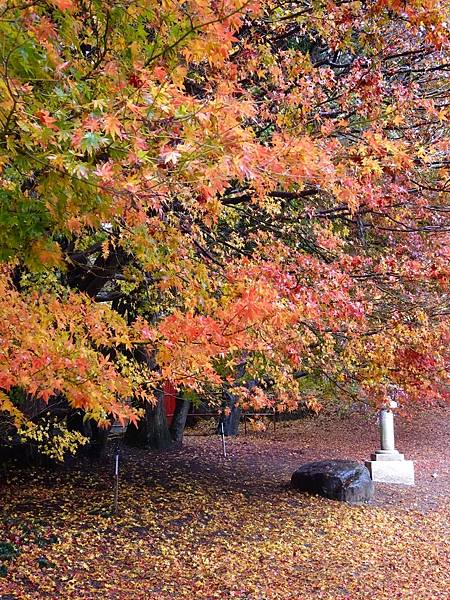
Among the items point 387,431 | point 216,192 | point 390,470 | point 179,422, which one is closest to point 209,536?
A: point 216,192

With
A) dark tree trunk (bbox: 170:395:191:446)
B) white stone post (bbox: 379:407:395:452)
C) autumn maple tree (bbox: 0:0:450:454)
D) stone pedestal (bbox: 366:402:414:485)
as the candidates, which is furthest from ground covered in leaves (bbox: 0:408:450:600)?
dark tree trunk (bbox: 170:395:191:446)

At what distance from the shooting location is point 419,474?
48.6 ft

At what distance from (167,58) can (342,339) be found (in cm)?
647

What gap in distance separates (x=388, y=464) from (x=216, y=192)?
34.7 ft

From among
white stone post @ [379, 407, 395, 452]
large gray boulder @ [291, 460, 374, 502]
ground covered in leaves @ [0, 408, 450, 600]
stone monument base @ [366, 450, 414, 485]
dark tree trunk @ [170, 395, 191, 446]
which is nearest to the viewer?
ground covered in leaves @ [0, 408, 450, 600]

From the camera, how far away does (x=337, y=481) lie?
11406 mm

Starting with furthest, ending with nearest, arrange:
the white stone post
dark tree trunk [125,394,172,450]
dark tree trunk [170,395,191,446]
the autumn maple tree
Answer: dark tree trunk [170,395,191,446]
dark tree trunk [125,394,172,450]
the white stone post
the autumn maple tree

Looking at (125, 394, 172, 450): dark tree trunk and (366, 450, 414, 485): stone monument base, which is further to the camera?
(125, 394, 172, 450): dark tree trunk

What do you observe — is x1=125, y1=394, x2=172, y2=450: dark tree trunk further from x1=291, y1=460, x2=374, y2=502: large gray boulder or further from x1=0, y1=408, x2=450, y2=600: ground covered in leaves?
x1=291, y1=460, x2=374, y2=502: large gray boulder

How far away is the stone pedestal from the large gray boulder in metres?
1.75

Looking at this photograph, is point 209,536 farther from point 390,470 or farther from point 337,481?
point 390,470

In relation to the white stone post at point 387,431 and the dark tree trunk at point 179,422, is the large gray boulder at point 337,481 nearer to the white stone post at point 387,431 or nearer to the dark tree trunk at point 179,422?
the white stone post at point 387,431

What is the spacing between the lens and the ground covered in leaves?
686 centimetres

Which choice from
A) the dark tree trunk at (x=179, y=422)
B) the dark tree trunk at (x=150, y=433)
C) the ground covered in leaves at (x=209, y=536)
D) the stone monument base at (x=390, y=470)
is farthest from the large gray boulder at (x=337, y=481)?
the dark tree trunk at (x=179, y=422)
